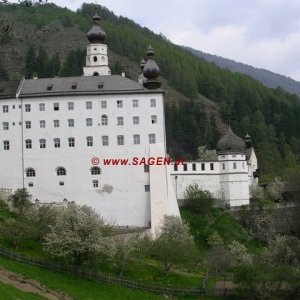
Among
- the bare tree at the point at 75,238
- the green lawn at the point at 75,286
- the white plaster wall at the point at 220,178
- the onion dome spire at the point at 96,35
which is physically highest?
the onion dome spire at the point at 96,35

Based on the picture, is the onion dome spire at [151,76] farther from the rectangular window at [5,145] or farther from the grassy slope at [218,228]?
the rectangular window at [5,145]

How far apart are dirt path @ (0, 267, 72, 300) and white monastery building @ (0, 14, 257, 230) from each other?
81.9 feet

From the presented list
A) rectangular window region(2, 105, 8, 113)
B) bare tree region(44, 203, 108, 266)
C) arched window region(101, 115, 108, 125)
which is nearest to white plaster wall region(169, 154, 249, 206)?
arched window region(101, 115, 108, 125)

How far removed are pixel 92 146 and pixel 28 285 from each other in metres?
28.4

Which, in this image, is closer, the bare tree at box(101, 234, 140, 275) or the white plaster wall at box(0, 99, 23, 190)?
the bare tree at box(101, 234, 140, 275)

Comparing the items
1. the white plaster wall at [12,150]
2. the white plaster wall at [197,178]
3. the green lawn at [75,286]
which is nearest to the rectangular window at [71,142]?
the white plaster wall at [12,150]

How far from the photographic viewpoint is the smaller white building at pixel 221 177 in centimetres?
8031

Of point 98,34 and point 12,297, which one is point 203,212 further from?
point 12,297

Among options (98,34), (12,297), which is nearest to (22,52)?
(98,34)

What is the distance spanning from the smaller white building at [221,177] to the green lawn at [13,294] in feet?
127

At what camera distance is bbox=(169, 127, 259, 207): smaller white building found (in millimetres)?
80312

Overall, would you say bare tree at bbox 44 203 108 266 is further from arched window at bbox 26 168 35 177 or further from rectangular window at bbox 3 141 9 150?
rectangular window at bbox 3 141 9 150

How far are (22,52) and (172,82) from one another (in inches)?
1702

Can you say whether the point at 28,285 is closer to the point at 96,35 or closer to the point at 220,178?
the point at 220,178
